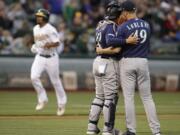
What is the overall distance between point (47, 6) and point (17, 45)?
2.35 metres

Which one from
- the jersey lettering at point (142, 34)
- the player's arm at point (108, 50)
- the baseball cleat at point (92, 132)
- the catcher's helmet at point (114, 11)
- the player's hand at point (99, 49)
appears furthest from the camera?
the baseball cleat at point (92, 132)

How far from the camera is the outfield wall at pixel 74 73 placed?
2327 centimetres

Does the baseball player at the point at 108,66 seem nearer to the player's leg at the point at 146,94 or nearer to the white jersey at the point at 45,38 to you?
the player's leg at the point at 146,94

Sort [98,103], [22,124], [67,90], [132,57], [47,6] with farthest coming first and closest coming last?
[47,6] → [67,90] → [22,124] → [98,103] → [132,57]

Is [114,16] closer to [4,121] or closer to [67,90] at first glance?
[4,121]

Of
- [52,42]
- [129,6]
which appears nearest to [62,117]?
[52,42]

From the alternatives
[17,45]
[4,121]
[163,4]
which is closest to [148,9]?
[163,4]

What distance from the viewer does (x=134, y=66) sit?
1123cm

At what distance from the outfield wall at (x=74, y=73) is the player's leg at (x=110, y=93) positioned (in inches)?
459

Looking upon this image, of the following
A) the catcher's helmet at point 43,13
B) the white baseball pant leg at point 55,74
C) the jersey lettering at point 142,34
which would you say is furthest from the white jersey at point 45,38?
the jersey lettering at point 142,34

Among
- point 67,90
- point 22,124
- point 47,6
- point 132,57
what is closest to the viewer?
point 132,57

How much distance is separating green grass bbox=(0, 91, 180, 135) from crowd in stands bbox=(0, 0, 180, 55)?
7.78 feet

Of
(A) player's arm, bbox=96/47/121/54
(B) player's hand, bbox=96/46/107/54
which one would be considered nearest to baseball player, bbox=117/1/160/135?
(A) player's arm, bbox=96/47/121/54

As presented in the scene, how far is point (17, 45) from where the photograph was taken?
23.5m
